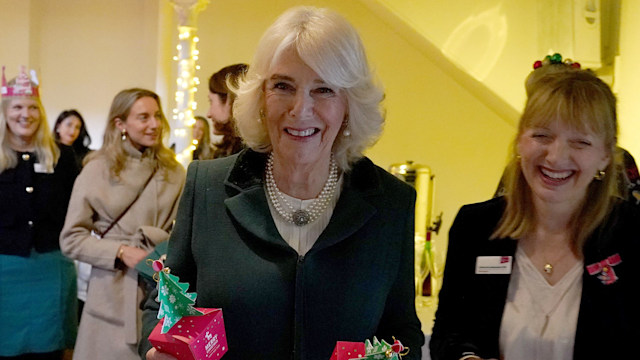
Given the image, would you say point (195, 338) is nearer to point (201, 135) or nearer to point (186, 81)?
point (201, 135)

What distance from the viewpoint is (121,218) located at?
10.5 ft

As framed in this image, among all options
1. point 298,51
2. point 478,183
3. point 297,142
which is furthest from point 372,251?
point 478,183

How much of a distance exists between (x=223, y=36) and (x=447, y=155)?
2.68 m

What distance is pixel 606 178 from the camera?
70.7 inches

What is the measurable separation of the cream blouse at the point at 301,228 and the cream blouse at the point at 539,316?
0.57 m

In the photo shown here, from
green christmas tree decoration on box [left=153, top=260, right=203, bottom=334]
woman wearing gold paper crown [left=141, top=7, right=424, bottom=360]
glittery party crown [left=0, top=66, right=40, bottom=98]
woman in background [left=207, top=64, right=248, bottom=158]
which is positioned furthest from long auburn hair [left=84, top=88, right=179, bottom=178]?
green christmas tree decoration on box [left=153, top=260, right=203, bottom=334]

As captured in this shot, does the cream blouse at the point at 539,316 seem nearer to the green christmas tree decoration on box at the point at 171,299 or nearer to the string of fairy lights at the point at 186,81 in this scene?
the green christmas tree decoration on box at the point at 171,299

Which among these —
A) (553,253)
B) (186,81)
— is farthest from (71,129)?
(553,253)

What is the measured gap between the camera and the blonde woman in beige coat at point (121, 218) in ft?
10.2

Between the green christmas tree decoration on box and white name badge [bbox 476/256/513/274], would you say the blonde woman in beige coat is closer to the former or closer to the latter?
white name badge [bbox 476/256/513/274]

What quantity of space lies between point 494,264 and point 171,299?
90 centimetres

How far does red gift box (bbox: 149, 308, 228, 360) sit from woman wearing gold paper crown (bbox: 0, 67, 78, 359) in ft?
8.29

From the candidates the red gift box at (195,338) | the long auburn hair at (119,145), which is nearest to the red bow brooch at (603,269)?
the red gift box at (195,338)

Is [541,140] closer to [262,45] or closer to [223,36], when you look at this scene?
[262,45]
